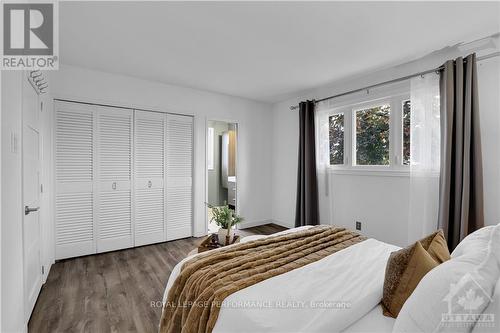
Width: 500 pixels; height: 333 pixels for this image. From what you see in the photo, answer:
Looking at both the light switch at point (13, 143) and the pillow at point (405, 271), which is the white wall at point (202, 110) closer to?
the light switch at point (13, 143)

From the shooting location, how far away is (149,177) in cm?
379

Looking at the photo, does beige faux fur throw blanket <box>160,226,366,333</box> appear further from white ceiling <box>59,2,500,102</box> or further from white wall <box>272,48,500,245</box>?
white ceiling <box>59,2,500,102</box>

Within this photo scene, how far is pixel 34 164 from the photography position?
2.25 m

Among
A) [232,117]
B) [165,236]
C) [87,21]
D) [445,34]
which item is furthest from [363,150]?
[87,21]

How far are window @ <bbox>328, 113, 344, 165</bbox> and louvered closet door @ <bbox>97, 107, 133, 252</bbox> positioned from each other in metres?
3.07

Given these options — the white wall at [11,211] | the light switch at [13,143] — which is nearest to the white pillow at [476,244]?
the white wall at [11,211]

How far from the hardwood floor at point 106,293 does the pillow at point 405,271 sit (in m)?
1.67

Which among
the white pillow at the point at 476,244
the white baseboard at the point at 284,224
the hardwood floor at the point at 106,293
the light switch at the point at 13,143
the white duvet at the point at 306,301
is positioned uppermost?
the light switch at the point at 13,143

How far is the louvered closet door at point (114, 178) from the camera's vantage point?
342 centimetres

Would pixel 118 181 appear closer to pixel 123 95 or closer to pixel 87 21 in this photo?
pixel 123 95

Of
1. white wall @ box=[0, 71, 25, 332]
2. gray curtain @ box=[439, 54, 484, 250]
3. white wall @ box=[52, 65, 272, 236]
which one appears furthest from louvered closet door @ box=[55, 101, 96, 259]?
gray curtain @ box=[439, 54, 484, 250]

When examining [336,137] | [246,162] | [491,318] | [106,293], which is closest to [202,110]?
[246,162]

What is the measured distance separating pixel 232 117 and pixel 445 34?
315 centimetres

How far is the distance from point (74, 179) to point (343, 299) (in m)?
3.43
